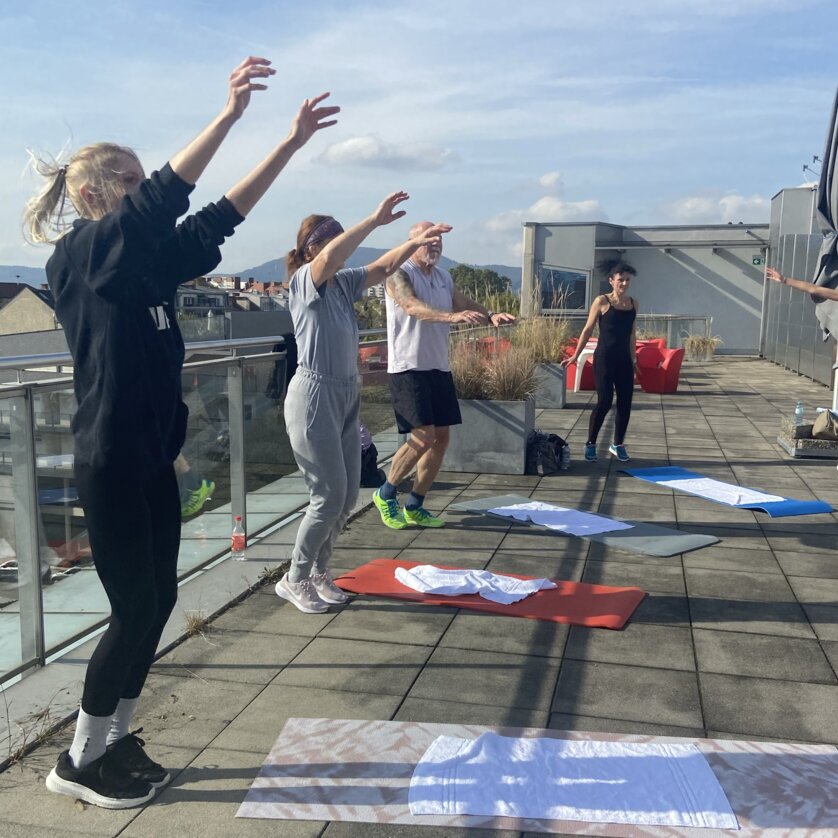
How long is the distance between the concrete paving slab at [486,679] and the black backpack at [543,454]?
3.88 meters

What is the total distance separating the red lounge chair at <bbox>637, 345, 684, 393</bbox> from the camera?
13.8m

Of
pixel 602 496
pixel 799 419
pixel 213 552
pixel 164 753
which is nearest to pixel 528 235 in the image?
pixel 799 419

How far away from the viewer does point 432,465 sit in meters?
5.43

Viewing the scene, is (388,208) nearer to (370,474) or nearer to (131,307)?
(131,307)

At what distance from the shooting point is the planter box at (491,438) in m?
7.20

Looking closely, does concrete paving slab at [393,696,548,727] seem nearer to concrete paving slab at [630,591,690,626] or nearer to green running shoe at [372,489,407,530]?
concrete paving slab at [630,591,690,626]

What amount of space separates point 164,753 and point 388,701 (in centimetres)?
75

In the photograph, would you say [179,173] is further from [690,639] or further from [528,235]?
[528,235]

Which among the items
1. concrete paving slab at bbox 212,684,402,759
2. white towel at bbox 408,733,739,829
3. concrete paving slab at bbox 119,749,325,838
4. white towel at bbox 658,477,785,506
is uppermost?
white towel at bbox 408,733,739,829

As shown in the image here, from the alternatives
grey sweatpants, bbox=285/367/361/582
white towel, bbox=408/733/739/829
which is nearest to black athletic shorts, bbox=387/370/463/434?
grey sweatpants, bbox=285/367/361/582

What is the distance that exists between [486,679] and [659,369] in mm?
11225

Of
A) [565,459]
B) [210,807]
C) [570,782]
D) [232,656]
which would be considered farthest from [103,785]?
[565,459]

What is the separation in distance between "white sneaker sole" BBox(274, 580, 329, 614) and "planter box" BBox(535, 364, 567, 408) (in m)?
7.92

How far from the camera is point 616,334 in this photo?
771 cm
